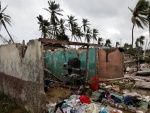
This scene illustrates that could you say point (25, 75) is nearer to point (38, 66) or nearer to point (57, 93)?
point (38, 66)

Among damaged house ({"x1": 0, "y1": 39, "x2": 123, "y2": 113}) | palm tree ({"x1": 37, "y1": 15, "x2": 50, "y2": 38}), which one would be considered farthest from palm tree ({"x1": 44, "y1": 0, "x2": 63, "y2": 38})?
damaged house ({"x1": 0, "y1": 39, "x2": 123, "y2": 113})

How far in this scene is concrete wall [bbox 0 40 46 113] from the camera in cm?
516

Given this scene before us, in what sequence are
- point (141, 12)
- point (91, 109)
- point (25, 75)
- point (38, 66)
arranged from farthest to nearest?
point (141, 12) → point (25, 75) → point (38, 66) → point (91, 109)

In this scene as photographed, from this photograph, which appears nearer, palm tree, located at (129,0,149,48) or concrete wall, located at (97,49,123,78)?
concrete wall, located at (97,49,123,78)

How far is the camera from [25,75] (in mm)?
6039

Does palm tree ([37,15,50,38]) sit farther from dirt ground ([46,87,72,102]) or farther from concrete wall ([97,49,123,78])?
dirt ground ([46,87,72,102])

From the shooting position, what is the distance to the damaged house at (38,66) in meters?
5.23

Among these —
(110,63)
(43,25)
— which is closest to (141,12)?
(110,63)

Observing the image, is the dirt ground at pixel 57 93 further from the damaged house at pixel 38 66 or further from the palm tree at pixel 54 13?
the palm tree at pixel 54 13

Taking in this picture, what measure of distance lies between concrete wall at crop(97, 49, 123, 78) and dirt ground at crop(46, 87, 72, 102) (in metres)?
2.12

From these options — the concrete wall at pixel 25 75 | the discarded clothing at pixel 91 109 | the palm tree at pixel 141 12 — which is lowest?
the discarded clothing at pixel 91 109

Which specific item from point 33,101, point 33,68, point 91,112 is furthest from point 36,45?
point 91,112

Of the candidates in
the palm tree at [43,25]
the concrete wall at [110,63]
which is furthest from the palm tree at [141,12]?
the palm tree at [43,25]

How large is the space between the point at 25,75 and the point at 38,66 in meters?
1.13
